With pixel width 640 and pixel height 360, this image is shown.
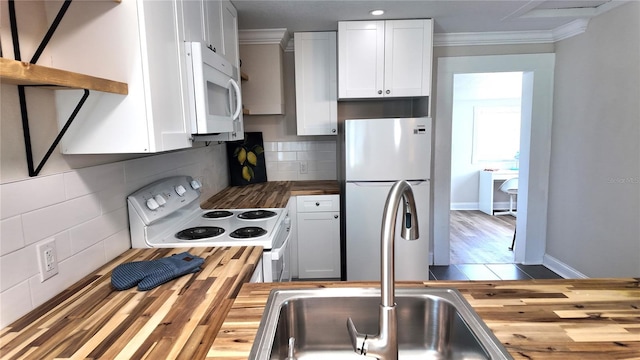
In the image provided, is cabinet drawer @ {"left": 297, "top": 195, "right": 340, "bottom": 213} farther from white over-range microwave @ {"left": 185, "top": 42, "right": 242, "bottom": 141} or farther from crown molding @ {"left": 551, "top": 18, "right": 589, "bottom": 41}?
crown molding @ {"left": 551, "top": 18, "right": 589, "bottom": 41}

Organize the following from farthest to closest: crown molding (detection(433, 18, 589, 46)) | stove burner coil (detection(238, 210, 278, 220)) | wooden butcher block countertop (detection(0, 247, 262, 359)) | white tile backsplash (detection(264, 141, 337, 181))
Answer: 1. white tile backsplash (detection(264, 141, 337, 181))
2. crown molding (detection(433, 18, 589, 46))
3. stove burner coil (detection(238, 210, 278, 220))
4. wooden butcher block countertop (detection(0, 247, 262, 359))

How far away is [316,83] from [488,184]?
3.93 meters

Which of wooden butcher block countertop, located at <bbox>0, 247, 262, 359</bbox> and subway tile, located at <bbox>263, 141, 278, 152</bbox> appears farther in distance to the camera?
subway tile, located at <bbox>263, 141, 278, 152</bbox>

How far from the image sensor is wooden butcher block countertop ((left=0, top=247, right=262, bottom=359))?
0.85 metres

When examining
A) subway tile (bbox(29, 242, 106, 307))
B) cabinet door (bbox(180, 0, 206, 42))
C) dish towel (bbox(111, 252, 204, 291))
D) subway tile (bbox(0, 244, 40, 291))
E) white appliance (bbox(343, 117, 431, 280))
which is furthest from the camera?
white appliance (bbox(343, 117, 431, 280))

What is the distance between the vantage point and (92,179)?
1328 mm

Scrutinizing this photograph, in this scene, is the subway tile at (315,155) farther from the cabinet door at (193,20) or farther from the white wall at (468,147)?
the white wall at (468,147)

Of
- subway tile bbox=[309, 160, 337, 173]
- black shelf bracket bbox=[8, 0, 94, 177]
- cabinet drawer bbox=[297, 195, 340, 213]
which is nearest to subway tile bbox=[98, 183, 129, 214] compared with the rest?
black shelf bracket bbox=[8, 0, 94, 177]

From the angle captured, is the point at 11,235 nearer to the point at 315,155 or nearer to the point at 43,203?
the point at 43,203

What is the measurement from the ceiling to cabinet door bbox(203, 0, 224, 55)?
0.37 meters

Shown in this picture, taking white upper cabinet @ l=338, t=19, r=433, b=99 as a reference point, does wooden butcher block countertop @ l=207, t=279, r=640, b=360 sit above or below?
below

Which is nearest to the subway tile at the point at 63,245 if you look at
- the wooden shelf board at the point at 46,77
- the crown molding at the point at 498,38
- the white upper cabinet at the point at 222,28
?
the wooden shelf board at the point at 46,77

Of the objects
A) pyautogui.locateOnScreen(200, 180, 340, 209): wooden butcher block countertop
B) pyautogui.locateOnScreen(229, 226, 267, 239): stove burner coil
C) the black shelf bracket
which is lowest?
pyautogui.locateOnScreen(229, 226, 267, 239): stove burner coil

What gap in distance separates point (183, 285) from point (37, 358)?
43 cm
